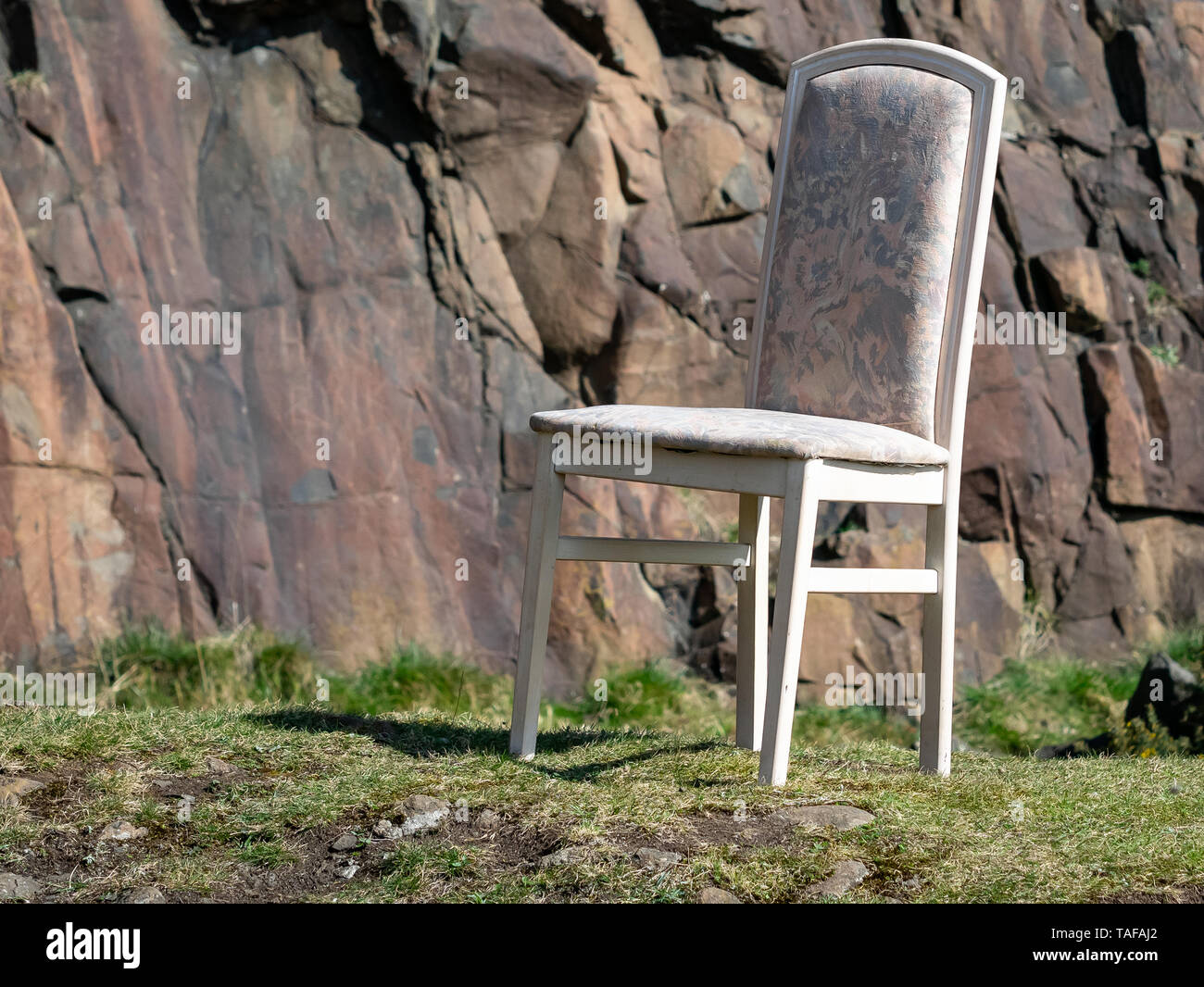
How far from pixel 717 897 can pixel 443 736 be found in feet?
4.01

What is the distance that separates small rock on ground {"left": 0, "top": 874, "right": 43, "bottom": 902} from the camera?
1914mm

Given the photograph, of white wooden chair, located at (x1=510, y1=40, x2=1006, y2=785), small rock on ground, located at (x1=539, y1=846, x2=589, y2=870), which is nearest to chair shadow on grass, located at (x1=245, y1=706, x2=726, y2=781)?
white wooden chair, located at (x1=510, y1=40, x2=1006, y2=785)

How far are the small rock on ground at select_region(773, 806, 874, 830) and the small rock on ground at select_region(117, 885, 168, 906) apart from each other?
1.01 meters

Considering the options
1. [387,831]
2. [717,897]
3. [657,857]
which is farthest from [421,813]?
[717,897]

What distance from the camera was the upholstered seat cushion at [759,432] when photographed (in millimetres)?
2299

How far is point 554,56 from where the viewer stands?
5.87 metres

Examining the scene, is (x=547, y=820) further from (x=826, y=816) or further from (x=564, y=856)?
(x=826, y=816)

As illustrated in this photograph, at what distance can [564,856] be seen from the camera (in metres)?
1.98

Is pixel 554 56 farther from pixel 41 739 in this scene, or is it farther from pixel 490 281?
pixel 41 739

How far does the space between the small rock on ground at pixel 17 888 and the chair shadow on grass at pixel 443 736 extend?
0.90 meters

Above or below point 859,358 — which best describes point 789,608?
below

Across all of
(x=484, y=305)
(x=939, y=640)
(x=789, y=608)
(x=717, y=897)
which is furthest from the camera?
(x=484, y=305)

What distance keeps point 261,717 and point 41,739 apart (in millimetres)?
549
